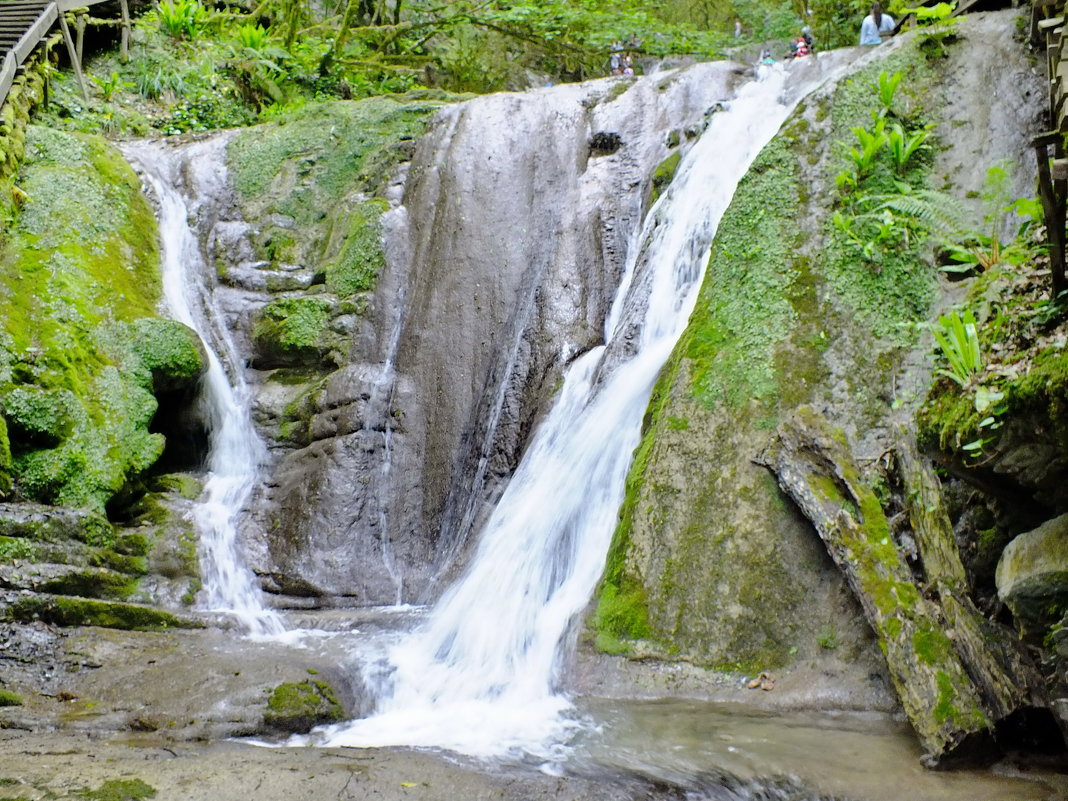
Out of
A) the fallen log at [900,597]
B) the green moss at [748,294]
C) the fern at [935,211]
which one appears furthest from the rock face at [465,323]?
the fallen log at [900,597]

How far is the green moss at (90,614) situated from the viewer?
6.64m

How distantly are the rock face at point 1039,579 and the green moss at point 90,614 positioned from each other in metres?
6.19

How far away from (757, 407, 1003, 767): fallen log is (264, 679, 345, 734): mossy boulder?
11.6 feet

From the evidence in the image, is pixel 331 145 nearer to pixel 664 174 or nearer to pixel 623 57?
pixel 664 174

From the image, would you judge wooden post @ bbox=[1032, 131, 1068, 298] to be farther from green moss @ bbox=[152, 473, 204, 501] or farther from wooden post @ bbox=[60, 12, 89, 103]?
wooden post @ bbox=[60, 12, 89, 103]

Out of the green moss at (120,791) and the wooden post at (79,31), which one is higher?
the wooden post at (79,31)

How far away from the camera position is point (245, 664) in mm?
6359

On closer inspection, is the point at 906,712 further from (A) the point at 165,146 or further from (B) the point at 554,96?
(A) the point at 165,146

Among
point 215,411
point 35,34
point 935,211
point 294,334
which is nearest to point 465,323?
point 294,334

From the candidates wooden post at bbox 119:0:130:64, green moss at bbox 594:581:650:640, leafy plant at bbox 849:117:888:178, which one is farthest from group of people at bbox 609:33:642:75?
green moss at bbox 594:581:650:640

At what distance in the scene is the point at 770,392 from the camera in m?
7.19

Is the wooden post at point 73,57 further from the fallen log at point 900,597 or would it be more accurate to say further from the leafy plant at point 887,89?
the fallen log at point 900,597

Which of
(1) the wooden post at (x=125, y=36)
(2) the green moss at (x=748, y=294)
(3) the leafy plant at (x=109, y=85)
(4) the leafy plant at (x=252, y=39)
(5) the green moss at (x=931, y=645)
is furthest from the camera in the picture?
(4) the leafy plant at (x=252, y=39)

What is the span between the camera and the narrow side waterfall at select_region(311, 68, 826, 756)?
5789 millimetres
